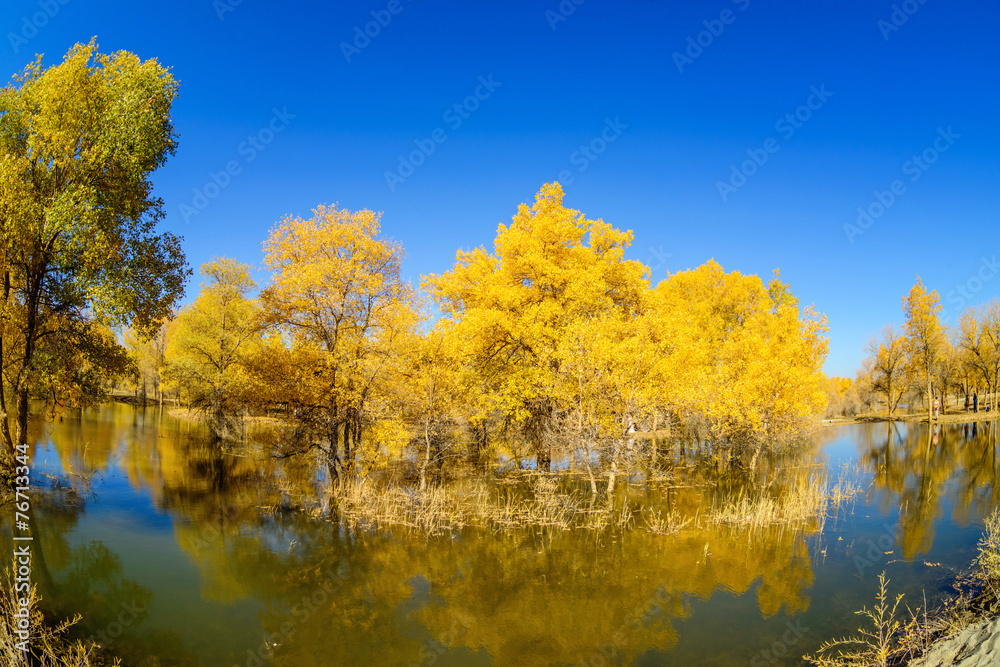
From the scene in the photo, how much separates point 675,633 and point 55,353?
20.9 m

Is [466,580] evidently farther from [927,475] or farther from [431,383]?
[927,475]

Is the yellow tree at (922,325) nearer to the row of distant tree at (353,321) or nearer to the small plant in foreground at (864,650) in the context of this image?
the row of distant tree at (353,321)

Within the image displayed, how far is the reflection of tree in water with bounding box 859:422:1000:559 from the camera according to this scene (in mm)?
17750

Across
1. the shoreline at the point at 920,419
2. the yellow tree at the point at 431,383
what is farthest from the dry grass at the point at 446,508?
the shoreline at the point at 920,419

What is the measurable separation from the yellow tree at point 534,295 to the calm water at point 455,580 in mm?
6550

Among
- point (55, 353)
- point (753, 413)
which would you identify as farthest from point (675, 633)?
point (55, 353)

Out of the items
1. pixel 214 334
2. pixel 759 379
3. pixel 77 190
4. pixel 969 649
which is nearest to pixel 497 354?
pixel 759 379

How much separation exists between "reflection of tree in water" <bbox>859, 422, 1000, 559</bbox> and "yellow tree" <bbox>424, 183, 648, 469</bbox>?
12972 millimetres

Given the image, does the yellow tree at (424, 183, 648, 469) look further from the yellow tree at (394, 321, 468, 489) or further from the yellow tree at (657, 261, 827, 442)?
the yellow tree at (657, 261, 827, 442)

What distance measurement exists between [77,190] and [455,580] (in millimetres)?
15900

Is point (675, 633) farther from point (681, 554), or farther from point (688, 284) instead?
point (688, 284)

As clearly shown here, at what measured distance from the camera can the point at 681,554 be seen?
46.7ft

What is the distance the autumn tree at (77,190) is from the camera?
1501cm

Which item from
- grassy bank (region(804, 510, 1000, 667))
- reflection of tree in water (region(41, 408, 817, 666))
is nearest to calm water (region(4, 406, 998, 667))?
reflection of tree in water (region(41, 408, 817, 666))
